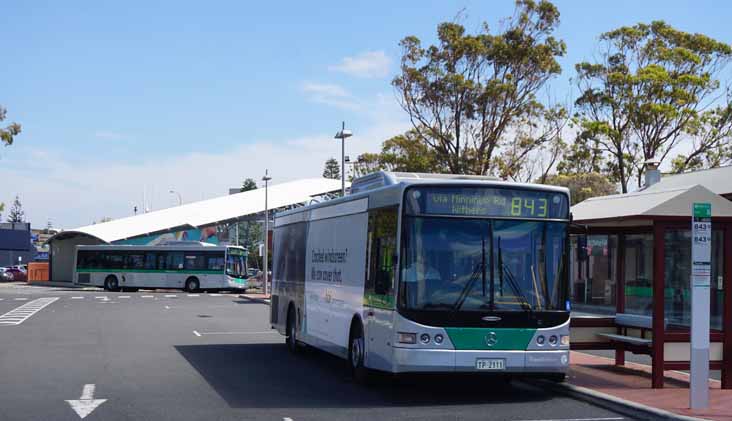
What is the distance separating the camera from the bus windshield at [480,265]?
11867mm

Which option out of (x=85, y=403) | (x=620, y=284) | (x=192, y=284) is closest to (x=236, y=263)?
(x=192, y=284)

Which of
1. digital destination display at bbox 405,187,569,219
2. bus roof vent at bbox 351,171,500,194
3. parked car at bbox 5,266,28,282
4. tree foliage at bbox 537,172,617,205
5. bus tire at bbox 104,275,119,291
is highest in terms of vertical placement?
tree foliage at bbox 537,172,617,205

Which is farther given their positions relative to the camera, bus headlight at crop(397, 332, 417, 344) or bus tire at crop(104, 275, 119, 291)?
bus tire at crop(104, 275, 119, 291)

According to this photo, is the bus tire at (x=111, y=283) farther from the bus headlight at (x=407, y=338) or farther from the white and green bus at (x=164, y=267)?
the bus headlight at (x=407, y=338)

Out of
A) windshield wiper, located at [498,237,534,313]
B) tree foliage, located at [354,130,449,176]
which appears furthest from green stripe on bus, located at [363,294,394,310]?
tree foliage, located at [354,130,449,176]

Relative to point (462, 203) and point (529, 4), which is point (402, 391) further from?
point (529, 4)

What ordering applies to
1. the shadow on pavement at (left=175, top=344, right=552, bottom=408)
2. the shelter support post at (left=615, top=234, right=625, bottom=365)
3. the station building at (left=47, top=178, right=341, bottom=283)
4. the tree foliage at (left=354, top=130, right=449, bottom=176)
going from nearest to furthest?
1. the shadow on pavement at (left=175, top=344, right=552, bottom=408)
2. the shelter support post at (left=615, top=234, right=625, bottom=365)
3. the tree foliage at (left=354, top=130, right=449, bottom=176)
4. the station building at (left=47, top=178, right=341, bottom=283)

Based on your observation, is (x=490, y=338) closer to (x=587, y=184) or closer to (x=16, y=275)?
(x=587, y=184)

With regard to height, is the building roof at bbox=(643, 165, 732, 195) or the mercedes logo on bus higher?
the building roof at bbox=(643, 165, 732, 195)

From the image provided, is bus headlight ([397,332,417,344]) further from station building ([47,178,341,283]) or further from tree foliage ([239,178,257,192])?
tree foliage ([239,178,257,192])

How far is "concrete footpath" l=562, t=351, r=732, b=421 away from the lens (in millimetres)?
10797

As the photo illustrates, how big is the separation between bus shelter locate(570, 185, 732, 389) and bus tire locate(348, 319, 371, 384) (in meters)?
3.16

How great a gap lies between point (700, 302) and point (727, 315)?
232cm

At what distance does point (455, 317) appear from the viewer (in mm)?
11766
